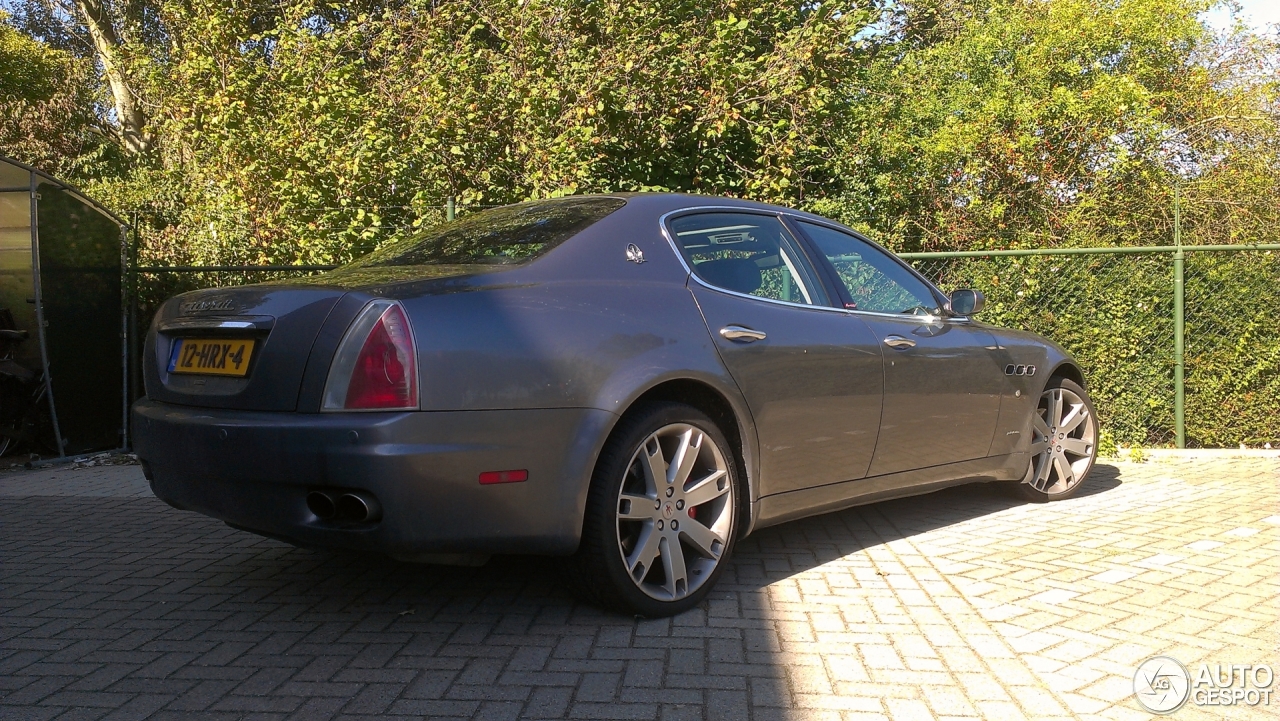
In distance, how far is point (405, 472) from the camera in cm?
296

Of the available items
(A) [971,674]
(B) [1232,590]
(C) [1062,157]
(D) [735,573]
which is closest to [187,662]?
(D) [735,573]

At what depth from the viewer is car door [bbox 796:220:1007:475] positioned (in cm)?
456

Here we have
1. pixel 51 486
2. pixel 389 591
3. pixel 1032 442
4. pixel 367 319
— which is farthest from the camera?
pixel 51 486

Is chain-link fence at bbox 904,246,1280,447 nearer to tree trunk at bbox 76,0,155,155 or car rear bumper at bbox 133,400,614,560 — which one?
car rear bumper at bbox 133,400,614,560

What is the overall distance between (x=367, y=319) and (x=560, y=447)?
72cm

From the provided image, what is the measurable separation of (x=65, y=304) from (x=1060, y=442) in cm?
737

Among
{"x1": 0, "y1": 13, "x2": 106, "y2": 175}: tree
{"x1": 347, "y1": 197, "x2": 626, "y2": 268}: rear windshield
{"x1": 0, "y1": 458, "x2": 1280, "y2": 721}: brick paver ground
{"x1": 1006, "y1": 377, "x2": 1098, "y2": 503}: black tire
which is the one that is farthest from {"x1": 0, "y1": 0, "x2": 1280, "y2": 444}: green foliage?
{"x1": 0, "y1": 13, "x2": 106, "y2": 175}: tree

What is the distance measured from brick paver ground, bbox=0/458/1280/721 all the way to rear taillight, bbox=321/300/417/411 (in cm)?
83

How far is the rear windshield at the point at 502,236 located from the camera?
12.2 ft

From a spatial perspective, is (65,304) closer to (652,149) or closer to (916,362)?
(652,149)

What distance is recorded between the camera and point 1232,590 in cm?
409

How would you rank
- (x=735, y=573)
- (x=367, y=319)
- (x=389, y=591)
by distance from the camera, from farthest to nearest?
(x=735, y=573) → (x=389, y=591) → (x=367, y=319)

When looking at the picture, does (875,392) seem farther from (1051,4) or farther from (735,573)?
(1051,4)

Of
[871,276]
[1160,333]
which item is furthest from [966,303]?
[1160,333]
